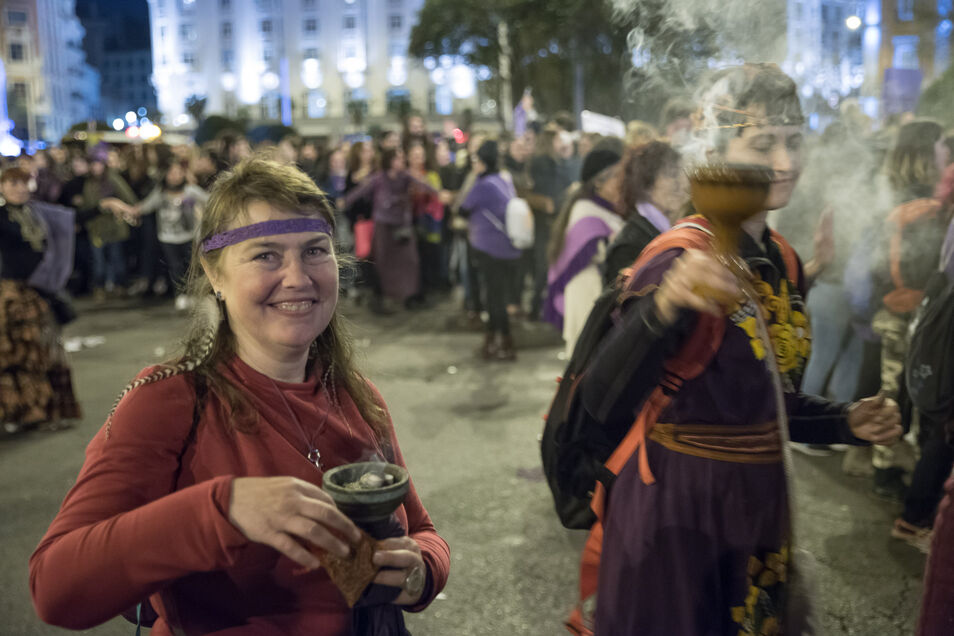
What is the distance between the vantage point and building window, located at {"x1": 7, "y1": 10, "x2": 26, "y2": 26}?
79625mm

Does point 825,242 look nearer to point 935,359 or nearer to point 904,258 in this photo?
point 935,359

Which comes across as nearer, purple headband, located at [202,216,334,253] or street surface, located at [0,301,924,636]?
purple headband, located at [202,216,334,253]

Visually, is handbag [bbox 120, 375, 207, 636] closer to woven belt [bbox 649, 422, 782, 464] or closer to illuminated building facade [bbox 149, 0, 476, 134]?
woven belt [bbox 649, 422, 782, 464]

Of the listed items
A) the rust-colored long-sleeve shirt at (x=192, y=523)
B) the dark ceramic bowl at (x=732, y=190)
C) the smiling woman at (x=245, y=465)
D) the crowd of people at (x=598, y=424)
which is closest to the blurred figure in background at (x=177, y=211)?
the crowd of people at (x=598, y=424)

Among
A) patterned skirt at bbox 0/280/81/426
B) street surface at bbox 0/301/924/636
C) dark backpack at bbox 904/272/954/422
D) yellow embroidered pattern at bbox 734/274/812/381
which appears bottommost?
street surface at bbox 0/301/924/636

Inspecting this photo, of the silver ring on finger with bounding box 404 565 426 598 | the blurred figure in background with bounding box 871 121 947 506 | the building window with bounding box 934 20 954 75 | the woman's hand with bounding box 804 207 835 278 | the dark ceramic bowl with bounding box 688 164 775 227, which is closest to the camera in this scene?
the silver ring on finger with bounding box 404 565 426 598

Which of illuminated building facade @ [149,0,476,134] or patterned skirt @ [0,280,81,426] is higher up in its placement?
illuminated building facade @ [149,0,476,134]

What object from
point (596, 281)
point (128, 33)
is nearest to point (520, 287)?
point (596, 281)

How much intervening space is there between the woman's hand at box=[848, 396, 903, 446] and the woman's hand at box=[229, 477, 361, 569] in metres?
1.44

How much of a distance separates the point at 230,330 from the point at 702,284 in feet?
3.41

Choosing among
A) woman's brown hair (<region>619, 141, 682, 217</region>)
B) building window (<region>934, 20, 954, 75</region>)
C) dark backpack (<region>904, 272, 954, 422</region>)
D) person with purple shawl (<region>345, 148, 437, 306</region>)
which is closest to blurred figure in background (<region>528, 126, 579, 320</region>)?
person with purple shawl (<region>345, 148, 437, 306</region>)

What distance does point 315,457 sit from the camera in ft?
5.74

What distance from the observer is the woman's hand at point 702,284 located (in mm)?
1637

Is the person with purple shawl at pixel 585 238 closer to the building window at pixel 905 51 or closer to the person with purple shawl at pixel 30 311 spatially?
the building window at pixel 905 51
